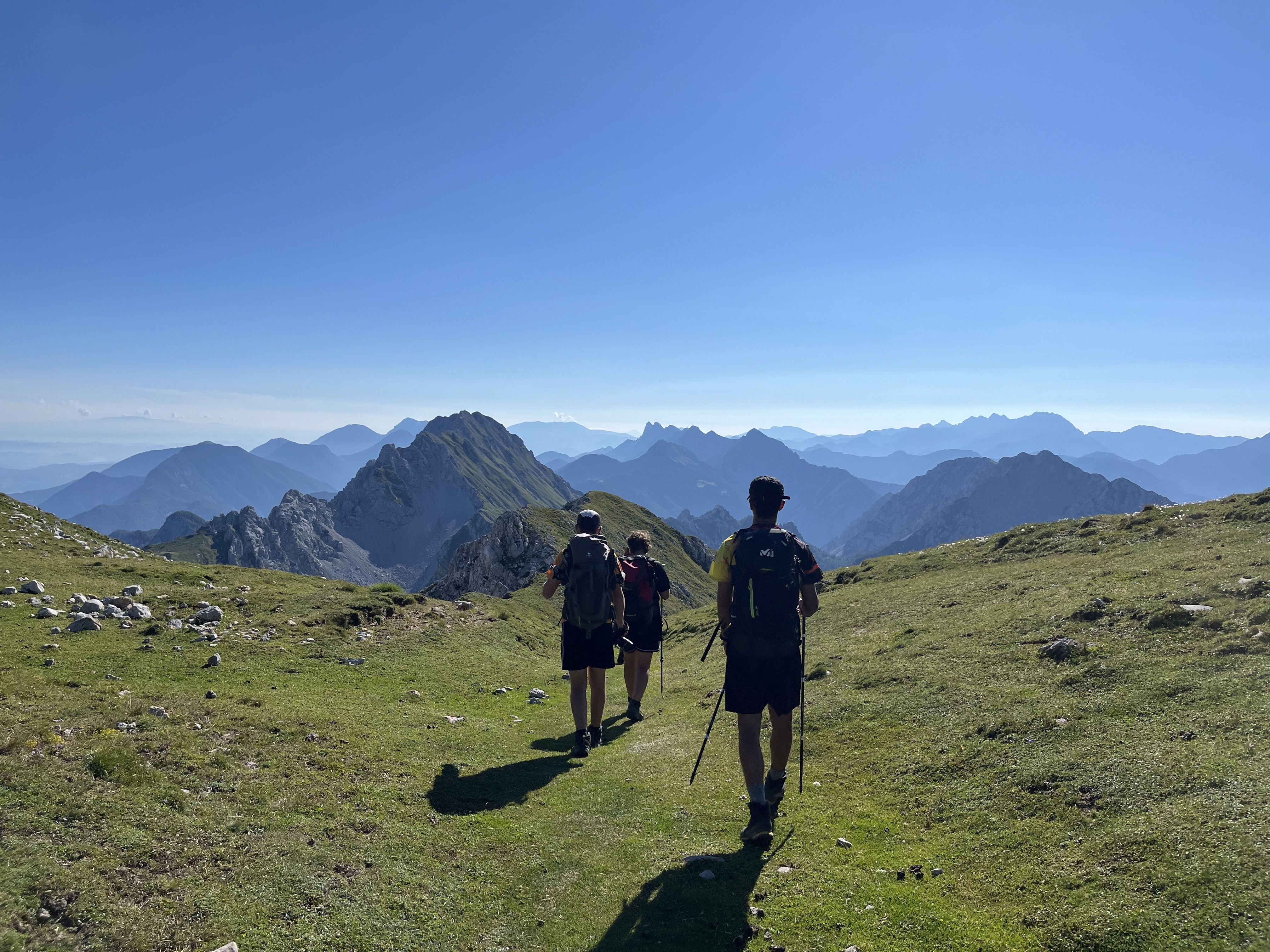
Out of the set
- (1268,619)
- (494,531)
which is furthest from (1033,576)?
(494,531)

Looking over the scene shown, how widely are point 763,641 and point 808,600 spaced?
122 cm

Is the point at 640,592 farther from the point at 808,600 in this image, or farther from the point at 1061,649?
the point at 1061,649

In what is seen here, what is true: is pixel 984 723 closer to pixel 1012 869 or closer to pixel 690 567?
pixel 1012 869

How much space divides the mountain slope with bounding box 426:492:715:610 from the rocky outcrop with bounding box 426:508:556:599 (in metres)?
0.09

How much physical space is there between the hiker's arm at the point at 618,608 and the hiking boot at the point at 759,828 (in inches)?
198

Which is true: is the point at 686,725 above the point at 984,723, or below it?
below

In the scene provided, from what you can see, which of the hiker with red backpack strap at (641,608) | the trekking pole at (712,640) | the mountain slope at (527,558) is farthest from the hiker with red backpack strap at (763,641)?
the mountain slope at (527,558)

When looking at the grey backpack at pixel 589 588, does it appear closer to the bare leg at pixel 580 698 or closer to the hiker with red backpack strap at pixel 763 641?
the bare leg at pixel 580 698

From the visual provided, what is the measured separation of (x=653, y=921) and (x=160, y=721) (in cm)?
865

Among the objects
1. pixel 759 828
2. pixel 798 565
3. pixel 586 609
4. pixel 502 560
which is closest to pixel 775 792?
pixel 759 828

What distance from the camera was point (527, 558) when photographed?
278 feet

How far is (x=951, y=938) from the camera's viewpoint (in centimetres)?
652

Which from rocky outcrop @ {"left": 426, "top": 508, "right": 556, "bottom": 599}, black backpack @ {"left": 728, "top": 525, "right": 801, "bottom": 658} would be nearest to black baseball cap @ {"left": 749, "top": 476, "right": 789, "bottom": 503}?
black backpack @ {"left": 728, "top": 525, "right": 801, "bottom": 658}

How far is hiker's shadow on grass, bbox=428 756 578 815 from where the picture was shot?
33.4ft
